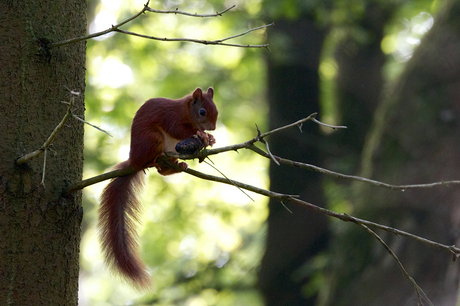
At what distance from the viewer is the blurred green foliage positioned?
5594 mm

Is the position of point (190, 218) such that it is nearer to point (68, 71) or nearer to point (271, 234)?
point (271, 234)

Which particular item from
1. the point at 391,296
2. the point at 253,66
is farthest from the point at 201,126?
the point at 253,66

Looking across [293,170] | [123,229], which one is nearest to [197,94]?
[123,229]

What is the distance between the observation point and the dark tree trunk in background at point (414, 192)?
3.56 meters

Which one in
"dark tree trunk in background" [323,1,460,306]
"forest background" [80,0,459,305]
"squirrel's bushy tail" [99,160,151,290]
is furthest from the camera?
"forest background" [80,0,459,305]

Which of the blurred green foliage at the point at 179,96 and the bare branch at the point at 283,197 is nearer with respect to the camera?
the bare branch at the point at 283,197

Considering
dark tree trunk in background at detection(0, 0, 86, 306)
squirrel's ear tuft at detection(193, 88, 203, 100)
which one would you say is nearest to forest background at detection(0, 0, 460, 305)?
dark tree trunk in background at detection(0, 0, 86, 306)

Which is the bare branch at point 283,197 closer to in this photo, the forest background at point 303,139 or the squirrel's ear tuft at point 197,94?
the squirrel's ear tuft at point 197,94

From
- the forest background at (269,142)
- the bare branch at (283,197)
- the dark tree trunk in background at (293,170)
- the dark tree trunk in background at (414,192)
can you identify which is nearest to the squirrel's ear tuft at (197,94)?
the forest background at (269,142)

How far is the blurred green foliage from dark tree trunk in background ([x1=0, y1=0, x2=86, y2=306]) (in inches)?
148

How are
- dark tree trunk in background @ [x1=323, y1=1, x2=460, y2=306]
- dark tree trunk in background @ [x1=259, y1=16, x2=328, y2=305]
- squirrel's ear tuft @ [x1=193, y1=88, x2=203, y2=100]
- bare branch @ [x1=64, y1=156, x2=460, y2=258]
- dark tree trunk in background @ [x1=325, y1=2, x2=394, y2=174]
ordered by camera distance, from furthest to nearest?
dark tree trunk in background @ [x1=325, y1=2, x2=394, y2=174] → dark tree trunk in background @ [x1=259, y1=16, x2=328, y2=305] → dark tree trunk in background @ [x1=323, y1=1, x2=460, y2=306] → squirrel's ear tuft @ [x1=193, y1=88, x2=203, y2=100] → bare branch @ [x1=64, y1=156, x2=460, y2=258]

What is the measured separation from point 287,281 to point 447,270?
2045 mm

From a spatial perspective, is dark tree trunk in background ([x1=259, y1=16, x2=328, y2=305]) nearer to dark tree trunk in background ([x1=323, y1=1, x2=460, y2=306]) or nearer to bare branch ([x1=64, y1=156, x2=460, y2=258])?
dark tree trunk in background ([x1=323, y1=1, x2=460, y2=306])

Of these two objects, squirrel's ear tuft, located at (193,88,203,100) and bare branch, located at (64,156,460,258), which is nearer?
bare branch, located at (64,156,460,258)
